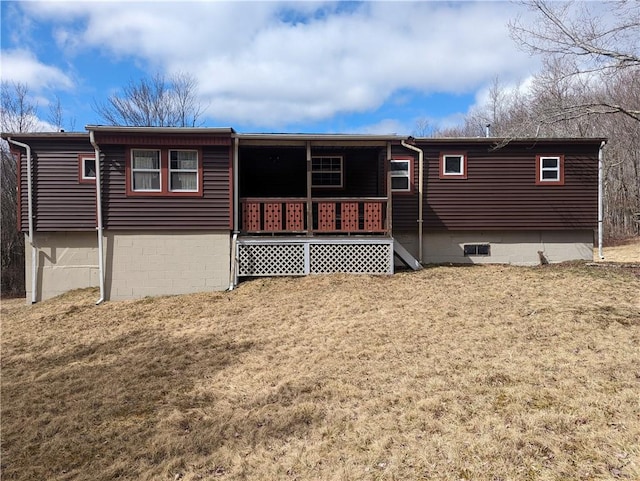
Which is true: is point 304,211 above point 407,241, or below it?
above

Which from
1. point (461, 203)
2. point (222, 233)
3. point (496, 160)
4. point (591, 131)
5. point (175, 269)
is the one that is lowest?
point (175, 269)

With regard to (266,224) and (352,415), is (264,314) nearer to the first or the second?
(266,224)

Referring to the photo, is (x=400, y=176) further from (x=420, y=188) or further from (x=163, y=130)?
(x=163, y=130)

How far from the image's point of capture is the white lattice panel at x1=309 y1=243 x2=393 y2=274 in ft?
33.7

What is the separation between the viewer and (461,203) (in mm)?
12070

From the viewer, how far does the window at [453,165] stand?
1202 centimetres

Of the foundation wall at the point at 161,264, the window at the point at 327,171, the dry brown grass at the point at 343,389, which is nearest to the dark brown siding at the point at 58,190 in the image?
the foundation wall at the point at 161,264

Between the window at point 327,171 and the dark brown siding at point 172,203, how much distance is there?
126 inches

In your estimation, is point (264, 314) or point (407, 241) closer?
point (264, 314)

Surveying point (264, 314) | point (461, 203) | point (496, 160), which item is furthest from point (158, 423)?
point (496, 160)

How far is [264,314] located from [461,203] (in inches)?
279

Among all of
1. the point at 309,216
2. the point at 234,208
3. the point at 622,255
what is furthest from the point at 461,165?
the point at 622,255

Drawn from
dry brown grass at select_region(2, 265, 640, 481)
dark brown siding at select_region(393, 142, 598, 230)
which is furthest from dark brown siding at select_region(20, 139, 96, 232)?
dark brown siding at select_region(393, 142, 598, 230)

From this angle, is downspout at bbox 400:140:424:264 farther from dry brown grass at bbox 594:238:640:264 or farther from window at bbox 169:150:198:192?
dry brown grass at bbox 594:238:640:264
